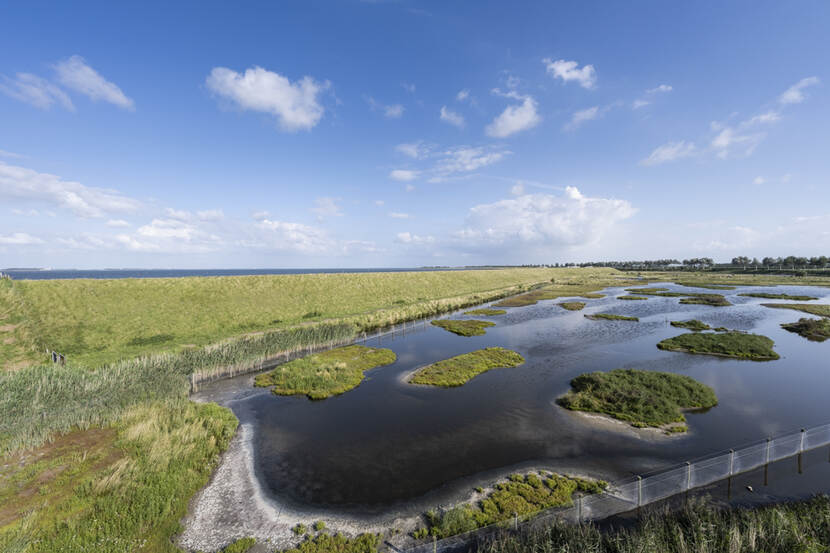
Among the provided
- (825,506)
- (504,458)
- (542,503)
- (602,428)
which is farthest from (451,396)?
(825,506)

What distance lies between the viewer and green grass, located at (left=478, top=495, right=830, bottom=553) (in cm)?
1055

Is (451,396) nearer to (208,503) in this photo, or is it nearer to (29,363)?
(208,503)

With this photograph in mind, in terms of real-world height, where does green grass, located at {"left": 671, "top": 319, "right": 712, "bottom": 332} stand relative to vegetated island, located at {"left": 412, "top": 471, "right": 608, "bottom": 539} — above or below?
above

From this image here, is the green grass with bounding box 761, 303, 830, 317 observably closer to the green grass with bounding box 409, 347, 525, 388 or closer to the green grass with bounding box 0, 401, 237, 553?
the green grass with bounding box 409, 347, 525, 388

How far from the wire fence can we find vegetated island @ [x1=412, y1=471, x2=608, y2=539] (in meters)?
0.50

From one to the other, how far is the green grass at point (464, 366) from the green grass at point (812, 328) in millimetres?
43312

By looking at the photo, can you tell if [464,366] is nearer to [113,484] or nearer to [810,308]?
[113,484]

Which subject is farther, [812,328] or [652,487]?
[812,328]

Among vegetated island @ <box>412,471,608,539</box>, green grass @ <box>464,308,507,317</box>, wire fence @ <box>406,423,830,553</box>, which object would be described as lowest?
vegetated island @ <box>412,471,608,539</box>

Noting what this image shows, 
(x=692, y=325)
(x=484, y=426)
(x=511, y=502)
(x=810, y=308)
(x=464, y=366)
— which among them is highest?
(x=810, y=308)

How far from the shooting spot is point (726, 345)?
37.3 m

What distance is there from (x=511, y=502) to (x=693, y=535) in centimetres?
635

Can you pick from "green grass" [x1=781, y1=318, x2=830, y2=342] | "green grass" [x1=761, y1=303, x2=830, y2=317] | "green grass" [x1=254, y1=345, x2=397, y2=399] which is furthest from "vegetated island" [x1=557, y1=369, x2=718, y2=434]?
"green grass" [x1=761, y1=303, x2=830, y2=317]

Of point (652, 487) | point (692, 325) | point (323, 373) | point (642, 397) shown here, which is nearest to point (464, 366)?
point (323, 373)
